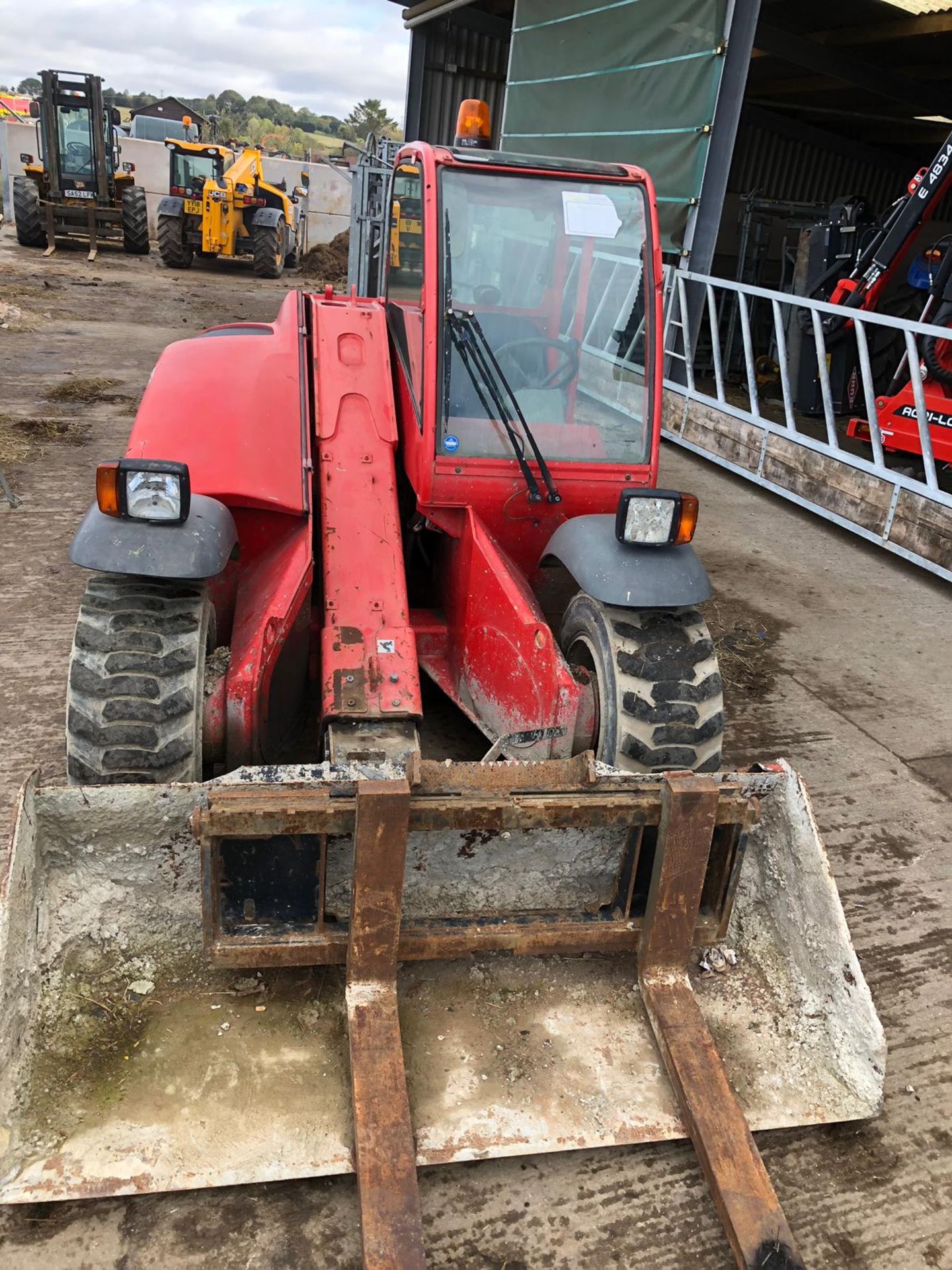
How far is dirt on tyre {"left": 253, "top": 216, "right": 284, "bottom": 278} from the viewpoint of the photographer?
18.3 m

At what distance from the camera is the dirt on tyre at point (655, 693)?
9.30ft

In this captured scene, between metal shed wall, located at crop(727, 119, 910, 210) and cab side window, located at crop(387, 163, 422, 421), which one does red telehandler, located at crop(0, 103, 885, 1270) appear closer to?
cab side window, located at crop(387, 163, 422, 421)

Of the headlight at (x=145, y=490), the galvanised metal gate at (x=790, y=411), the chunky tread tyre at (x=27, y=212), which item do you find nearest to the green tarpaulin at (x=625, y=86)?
the galvanised metal gate at (x=790, y=411)

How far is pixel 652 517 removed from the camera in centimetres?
299

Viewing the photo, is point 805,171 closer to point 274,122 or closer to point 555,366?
point 555,366

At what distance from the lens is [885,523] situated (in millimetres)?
6820

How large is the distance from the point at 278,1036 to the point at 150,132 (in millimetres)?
34100

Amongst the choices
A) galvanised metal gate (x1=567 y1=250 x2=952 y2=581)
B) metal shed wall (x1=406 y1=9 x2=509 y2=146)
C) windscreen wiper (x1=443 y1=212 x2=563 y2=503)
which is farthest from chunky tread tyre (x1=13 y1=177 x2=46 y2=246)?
windscreen wiper (x1=443 y1=212 x2=563 y2=503)

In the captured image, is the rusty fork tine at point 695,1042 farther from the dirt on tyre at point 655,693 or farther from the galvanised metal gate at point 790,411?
the galvanised metal gate at point 790,411

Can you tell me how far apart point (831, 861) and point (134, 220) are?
19.3 meters

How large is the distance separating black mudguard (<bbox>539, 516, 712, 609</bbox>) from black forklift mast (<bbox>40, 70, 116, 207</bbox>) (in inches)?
734

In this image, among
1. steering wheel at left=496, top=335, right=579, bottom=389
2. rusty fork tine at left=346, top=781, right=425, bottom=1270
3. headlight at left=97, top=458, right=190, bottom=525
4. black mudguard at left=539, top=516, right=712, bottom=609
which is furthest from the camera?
steering wheel at left=496, top=335, right=579, bottom=389

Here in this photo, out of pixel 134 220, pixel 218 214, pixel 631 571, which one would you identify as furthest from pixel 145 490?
pixel 134 220

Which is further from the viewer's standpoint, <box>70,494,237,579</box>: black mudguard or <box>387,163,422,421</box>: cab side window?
<box>387,163,422,421</box>: cab side window
